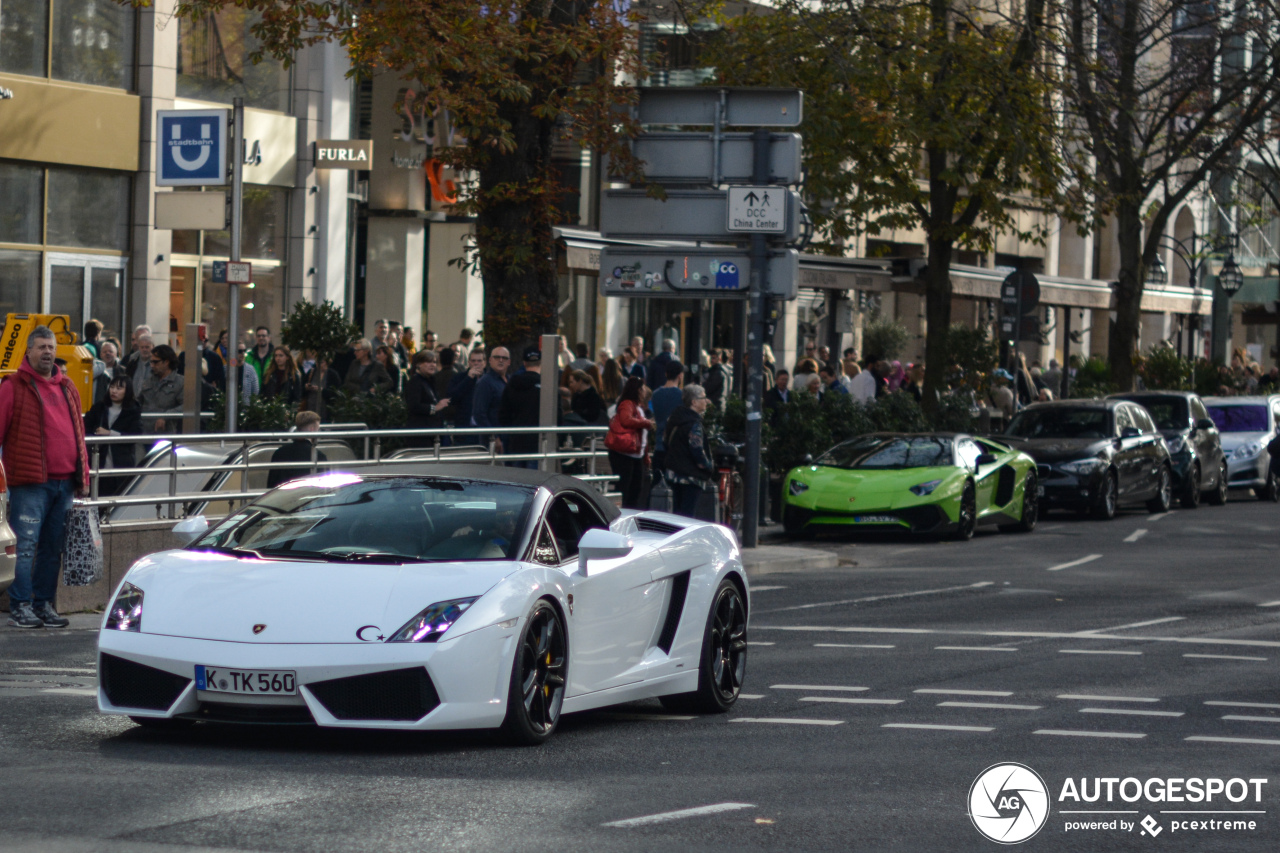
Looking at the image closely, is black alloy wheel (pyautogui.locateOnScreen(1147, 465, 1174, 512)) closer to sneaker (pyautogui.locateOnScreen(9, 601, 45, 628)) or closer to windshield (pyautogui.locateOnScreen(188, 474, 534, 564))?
sneaker (pyautogui.locateOnScreen(9, 601, 45, 628))

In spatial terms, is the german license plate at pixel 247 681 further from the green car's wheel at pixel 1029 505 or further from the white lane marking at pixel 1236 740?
the green car's wheel at pixel 1029 505

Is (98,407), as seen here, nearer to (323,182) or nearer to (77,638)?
(77,638)

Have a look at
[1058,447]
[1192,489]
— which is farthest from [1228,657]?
[1192,489]

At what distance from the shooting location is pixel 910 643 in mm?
13297

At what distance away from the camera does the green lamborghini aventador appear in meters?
22.5

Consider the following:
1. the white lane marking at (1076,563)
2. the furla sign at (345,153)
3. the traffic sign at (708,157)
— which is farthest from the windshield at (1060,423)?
the furla sign at (345,153)

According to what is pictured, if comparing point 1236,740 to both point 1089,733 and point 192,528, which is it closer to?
point 1089,733

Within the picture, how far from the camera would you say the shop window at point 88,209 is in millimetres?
27812

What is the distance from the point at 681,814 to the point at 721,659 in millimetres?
2995

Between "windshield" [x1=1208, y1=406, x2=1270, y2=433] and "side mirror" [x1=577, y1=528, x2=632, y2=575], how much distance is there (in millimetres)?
26598

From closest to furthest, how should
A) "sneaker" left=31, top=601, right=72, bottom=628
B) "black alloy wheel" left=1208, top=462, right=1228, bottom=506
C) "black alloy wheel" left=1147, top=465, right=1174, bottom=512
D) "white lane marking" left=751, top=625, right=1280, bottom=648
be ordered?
"sneaker" left=31, top=601, right=72, bottom=628 < "white lane marking" left=751, top=625, right=1280, bottom=648 < "black alloy wheel" left=1147, top=465, right=1174, bottom=512 < "black alloy wheel" left=1208, top=462, right=1228, bottom=506

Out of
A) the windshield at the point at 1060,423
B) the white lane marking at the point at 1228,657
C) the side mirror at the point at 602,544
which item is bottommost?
the white lane marking at the point at 1228,657

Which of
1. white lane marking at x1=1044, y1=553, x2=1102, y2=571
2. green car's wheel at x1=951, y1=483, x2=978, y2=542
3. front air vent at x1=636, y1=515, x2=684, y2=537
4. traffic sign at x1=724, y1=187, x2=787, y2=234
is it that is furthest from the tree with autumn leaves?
front air vent at x1=636, y1=515, x2=684, y2=537

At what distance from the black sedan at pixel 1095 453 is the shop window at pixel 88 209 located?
13.0 m
